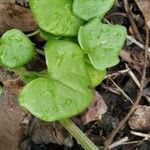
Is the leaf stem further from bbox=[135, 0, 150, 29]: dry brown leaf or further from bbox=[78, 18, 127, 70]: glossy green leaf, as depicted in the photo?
bbox=[135, 0, 150, 29]: dry brown leaf

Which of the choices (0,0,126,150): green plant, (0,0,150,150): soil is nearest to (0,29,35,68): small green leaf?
(0,0,126,150): green plant

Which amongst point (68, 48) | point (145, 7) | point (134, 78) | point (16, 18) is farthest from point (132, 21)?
point (16, 18)

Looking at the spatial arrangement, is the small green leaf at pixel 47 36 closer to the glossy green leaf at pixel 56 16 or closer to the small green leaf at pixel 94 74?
the glossy green leaf at pixel 56 16

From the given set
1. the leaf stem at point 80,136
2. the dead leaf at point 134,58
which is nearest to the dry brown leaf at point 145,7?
the dead leaf at point 134,58

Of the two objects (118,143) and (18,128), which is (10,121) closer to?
(18,128)

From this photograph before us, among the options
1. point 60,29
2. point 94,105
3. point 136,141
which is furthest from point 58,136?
point 60,29

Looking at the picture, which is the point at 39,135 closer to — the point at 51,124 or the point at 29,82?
the point at 51,124
